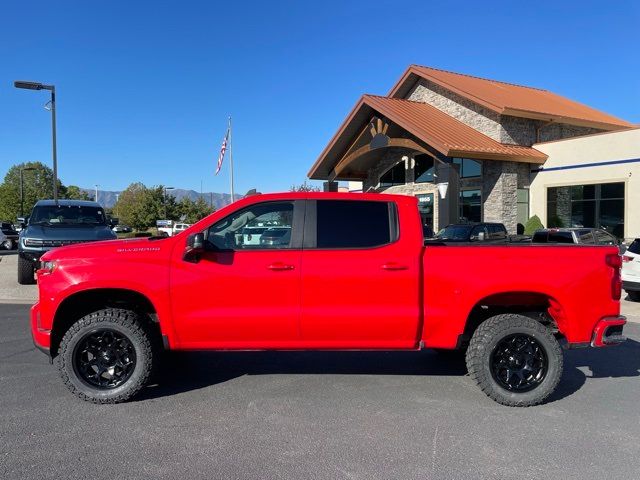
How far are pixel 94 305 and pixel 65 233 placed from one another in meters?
7.45

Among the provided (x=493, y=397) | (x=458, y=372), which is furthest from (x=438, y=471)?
(x=458, y=372)

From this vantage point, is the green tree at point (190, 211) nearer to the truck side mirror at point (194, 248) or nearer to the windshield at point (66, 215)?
the windshield at point (66, 215)

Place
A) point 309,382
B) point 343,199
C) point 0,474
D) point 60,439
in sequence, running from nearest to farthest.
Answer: point 0,474
point 60,439
point 343,199
point 309,382

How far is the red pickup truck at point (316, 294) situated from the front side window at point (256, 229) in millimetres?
13

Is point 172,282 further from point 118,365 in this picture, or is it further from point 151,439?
point 151,439

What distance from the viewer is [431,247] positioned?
14.8 ft

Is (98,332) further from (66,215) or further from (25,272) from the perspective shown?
(66,215)

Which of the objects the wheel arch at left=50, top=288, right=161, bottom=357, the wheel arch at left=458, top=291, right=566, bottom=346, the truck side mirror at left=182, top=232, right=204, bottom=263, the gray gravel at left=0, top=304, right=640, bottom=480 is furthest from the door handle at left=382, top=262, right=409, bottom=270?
the wheel arch at left=50, top=288, right=161, bottom=357

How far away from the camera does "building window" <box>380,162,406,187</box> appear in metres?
27.2

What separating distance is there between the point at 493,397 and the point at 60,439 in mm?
3507

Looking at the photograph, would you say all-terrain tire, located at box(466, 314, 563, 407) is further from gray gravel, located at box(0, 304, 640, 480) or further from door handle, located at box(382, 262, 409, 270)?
door handle, located at box(382, 262, 409, 270)

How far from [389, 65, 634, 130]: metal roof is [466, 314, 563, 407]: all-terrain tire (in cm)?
1778

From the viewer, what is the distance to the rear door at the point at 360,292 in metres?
4.40

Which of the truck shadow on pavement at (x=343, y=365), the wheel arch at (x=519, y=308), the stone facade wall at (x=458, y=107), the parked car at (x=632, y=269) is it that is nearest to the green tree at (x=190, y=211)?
the stone facade wall at (x=458, y=107)
